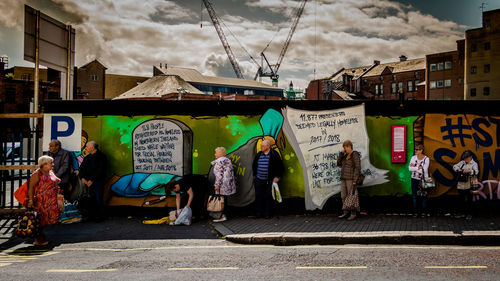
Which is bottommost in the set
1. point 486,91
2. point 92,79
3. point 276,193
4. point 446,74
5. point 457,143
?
point 276,193

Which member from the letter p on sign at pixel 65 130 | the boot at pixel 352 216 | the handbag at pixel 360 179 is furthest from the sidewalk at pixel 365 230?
the letter p on sign at pixel 65 130

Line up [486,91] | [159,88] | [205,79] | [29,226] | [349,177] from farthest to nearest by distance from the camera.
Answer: [205,79]
[486,91]
[159,88]
[349,177]
[29,226]

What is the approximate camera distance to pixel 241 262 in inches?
243

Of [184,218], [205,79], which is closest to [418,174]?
[184,218]

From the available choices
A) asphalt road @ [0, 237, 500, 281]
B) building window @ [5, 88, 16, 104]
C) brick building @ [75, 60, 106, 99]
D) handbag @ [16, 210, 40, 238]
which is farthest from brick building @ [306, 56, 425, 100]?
handbag @ [16, 210, 40, 238]

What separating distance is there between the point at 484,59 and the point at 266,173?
2672 inches

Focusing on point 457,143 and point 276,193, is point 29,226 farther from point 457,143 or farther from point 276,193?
point 457,143

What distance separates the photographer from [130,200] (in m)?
10.6

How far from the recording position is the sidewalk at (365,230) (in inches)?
290

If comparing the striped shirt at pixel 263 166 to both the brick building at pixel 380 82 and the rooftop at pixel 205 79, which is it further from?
the rooftop at pixel 205 79

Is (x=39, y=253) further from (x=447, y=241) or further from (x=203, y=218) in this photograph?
(x=447, y=241)

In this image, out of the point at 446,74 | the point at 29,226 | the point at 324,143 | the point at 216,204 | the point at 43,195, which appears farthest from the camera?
the point at 446,74

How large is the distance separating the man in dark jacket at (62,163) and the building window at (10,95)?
52.2m

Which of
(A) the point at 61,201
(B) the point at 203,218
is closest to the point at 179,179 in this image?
(B) the point at 203,218
